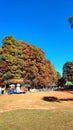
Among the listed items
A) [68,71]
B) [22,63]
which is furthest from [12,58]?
[68,71]

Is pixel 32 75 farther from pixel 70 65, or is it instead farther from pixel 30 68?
pixel 70 65

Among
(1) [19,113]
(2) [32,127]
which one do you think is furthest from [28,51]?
(2) [32,127]

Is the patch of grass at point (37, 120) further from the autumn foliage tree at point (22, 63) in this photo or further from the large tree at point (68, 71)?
the large tree at point (68, 71)

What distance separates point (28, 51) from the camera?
55.9m

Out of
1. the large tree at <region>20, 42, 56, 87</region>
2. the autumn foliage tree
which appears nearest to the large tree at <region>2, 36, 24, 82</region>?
the autumn foliage tree

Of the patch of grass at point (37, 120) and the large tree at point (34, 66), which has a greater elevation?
the large tree at point (34, 66)

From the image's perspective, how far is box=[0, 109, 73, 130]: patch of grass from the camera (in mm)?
15020

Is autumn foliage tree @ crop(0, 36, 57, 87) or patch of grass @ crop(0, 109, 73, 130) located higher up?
autumn foliage tree @ crop(0, 36, 57, 87)

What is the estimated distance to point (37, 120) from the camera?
16281 mm

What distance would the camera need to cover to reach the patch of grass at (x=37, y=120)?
15020 millimetres

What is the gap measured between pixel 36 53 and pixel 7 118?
41.3 m

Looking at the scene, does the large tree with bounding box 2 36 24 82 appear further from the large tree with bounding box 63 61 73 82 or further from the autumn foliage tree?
the large tree with bounding box 63 61 73 82

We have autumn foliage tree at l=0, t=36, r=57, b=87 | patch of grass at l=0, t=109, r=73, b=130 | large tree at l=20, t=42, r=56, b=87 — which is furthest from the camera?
large tree at l=20, t=42, r=56, b=87

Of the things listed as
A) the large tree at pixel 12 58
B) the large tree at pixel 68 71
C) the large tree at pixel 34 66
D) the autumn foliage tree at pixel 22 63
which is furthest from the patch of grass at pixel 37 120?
the large tree at pixel 68 71
